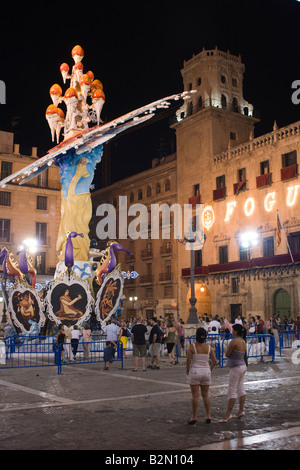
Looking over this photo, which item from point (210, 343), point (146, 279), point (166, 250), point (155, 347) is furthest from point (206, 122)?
point (155, 347)

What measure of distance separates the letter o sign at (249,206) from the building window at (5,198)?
71.1 ft

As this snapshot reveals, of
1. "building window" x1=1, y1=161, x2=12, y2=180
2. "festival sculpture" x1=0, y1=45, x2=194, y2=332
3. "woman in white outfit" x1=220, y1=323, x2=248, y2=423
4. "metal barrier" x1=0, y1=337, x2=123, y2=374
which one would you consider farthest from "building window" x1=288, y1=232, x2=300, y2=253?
"woman in white outfit" x1=220, y1=323, x2=248, y2=423

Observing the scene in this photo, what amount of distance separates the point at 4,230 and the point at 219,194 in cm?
1961

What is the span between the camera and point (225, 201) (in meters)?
41.9

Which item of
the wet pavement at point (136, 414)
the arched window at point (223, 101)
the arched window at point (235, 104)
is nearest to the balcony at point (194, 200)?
the arched window at point (223, 101)

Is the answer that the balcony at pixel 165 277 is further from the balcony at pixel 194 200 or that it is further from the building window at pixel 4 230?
the building window at pixel 4 230

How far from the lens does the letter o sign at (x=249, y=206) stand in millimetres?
39469

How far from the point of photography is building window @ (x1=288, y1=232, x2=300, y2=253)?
35406 mm

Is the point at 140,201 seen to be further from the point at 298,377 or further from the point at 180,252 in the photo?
the point at 298,377

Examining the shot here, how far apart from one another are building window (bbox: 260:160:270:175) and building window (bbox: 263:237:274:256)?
513cm

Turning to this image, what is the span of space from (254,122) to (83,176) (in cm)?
2497

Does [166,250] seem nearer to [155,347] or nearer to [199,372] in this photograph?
[155,347]

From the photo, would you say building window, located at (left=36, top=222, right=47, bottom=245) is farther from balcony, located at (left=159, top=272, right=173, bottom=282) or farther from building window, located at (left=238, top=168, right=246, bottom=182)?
building window, located at (left=238, top=168, right=246, bottom=182)

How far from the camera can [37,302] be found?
24.8m
